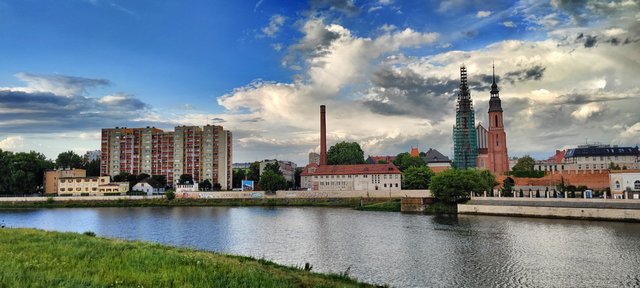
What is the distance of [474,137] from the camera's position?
154 metres

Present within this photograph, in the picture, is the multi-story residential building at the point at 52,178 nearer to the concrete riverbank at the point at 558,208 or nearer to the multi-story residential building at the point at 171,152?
the multi-story residential building at the point at 171,152

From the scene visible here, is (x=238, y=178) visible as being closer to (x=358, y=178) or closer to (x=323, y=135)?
(x=323, y=135)

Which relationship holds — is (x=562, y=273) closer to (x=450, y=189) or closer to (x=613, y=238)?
(x=613, y=238)

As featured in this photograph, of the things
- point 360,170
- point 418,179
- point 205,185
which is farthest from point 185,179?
point 418,179

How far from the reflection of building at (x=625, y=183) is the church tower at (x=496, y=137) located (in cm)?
6495

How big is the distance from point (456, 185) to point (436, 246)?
39.2 m

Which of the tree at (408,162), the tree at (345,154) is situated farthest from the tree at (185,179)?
the tree at (408,162)

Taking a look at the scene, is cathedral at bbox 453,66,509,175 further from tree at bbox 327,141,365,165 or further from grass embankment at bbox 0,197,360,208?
grass embankment at bbox 0,197,360,208

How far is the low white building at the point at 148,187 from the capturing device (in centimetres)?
11462

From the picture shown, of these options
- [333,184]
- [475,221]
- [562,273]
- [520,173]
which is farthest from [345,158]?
[562,273]

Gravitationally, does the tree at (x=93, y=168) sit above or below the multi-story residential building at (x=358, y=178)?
above

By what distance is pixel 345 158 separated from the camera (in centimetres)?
14050

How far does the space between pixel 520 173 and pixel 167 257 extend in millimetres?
97384

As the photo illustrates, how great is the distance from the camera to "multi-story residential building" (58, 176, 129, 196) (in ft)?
368
